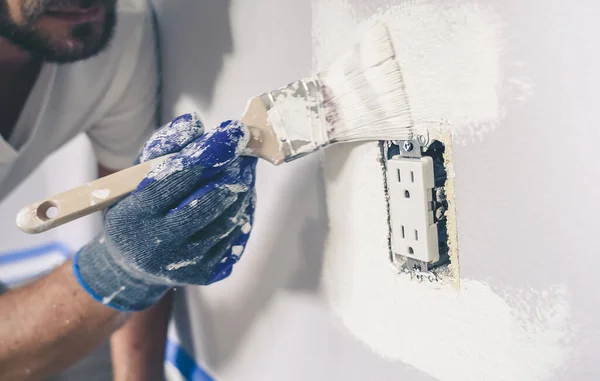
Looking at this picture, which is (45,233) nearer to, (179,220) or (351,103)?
(179,220)

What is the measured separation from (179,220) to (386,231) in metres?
0.25

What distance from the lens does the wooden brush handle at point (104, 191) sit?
0.51 metres

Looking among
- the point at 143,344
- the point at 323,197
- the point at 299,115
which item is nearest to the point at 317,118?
the point at 299,115

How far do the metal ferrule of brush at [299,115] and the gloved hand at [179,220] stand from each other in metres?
0.04

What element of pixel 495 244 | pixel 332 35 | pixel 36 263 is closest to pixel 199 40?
pixel 332 35

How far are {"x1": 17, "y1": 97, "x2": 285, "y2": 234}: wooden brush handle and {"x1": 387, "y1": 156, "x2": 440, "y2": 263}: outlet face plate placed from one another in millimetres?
146

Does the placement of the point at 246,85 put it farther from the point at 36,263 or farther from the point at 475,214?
the point at 36,263

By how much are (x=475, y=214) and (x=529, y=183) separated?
0.06 m

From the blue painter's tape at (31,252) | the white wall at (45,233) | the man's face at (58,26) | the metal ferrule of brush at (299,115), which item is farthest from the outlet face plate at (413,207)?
the blue painter's tape at (31,252)

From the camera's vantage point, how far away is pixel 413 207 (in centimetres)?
48

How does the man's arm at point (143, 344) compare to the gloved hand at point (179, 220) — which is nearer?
the gloved hand at point (179, 220)

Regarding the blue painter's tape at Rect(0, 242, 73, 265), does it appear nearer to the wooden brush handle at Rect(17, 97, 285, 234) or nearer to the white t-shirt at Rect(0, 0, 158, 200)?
the white t-shirt at Rect(0, 0, 158, 200)

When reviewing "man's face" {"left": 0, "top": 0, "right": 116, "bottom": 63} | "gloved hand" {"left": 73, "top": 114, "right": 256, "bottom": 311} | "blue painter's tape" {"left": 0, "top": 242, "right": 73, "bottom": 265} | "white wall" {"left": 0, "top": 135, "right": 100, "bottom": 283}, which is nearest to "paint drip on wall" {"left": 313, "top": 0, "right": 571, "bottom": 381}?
"gloved hand" {"left": 73, "top": 114, "right": 256, "bottom": 311}

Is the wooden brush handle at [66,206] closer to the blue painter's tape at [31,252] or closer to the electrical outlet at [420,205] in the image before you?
the electrical outlet at [420,205]
